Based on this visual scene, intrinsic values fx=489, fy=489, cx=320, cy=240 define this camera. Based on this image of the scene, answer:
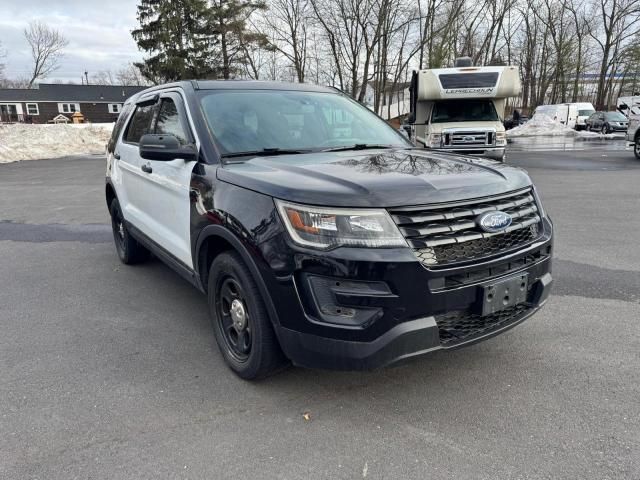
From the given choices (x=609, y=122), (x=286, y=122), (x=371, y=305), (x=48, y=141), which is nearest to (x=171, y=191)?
(x=286, y=122)

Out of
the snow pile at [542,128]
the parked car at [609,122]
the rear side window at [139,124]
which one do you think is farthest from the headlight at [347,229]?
the snow pile at [542,128]

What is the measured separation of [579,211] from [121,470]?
7.81m

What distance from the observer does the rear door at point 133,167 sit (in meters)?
4.53

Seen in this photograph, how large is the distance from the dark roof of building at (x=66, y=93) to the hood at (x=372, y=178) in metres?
61.7

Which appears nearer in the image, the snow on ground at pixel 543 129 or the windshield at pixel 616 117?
the windshield at pixel 616 117

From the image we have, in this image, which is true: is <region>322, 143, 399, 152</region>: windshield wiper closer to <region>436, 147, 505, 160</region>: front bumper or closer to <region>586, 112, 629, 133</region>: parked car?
<region>436, 147, 505, 160</region>: front bumper

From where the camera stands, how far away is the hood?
242cm

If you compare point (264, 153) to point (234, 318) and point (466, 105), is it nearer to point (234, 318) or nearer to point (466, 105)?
point (234, 318)

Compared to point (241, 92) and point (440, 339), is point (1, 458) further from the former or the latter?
point (241, 92)

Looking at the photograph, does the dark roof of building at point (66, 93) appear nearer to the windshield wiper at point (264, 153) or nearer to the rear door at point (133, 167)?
the rear door at point (133, 167)

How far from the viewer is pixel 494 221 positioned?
258cm

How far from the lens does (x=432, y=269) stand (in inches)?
94.6

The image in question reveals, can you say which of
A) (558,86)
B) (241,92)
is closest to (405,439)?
(241,92)

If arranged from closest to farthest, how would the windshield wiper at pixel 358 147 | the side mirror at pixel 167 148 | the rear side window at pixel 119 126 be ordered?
the side mirror at pixel 167 148 < the windshield wiper at pixel 358 147 < the rear side window at pixel 119 126
